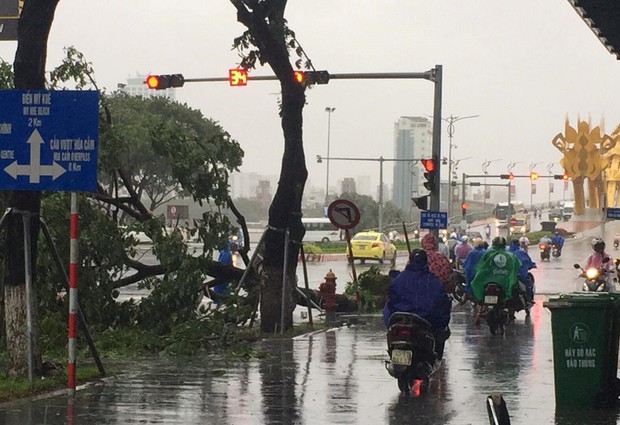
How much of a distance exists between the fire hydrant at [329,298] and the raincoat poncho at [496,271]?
10.6 feet

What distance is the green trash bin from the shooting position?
41.7 feet

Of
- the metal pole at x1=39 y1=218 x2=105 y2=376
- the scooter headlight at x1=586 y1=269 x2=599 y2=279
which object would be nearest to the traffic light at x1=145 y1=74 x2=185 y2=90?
the scooter headlight at x1=586 y1=269 x2=599 y2=279

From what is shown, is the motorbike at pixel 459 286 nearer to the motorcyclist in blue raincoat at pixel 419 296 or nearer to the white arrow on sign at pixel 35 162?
the motorcyclist in blue raincoat at pixel 419 296

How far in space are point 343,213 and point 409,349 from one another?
11024mm

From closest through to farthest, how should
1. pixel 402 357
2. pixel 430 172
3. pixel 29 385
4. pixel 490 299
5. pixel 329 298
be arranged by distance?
pixel 29 385
pixel 402 357
pixel 490 299
pixel 329 298
pixel 430 172

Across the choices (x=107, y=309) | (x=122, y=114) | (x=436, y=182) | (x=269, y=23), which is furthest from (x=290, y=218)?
(x=122, y=114)

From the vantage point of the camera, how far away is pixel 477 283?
75.3 feet

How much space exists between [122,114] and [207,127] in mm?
12772

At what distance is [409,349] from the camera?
1376cm

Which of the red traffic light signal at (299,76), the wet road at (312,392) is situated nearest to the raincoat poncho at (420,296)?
the wet road at (312,392)

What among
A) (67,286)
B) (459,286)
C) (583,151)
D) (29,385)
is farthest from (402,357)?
(583,151)

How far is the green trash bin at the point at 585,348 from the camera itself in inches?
500

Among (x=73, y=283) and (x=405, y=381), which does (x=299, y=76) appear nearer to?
(x=405, y=381)

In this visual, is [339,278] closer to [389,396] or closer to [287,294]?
[287,294]
